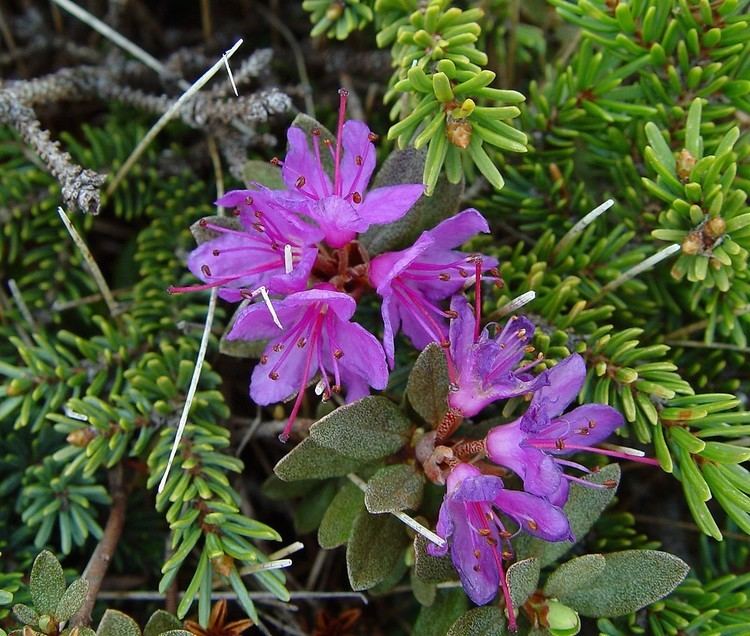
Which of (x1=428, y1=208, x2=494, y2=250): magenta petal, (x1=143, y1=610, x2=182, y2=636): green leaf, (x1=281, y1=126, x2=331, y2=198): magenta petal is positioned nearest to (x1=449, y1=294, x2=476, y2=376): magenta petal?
(x1=428, y1=208, x2=494, y2=250): magenta petal

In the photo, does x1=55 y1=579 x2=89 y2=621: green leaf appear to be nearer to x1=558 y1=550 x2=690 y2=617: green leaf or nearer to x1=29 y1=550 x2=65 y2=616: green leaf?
x1=29 y1=550 x2=65 y2=616: green leaf

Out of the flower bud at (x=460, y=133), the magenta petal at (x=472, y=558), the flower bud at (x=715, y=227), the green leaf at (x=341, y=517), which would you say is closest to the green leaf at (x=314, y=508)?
the green leaf at (x=341, y=517)

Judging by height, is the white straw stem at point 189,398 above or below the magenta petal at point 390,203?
below

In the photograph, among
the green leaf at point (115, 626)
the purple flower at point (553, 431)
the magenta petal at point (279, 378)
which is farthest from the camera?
the magenta petal at point (279, 378)

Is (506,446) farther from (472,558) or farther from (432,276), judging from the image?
(432,276)

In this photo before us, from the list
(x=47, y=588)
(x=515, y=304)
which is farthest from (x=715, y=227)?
(x=47, y=588)

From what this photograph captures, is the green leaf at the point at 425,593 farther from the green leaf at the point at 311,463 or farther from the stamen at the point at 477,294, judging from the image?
the stamen at the point at 477,294
